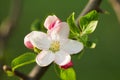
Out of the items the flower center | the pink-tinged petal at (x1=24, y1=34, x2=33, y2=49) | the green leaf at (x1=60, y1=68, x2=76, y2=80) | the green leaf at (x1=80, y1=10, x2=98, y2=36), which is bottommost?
the green leaf at (x1=60, y1=68, x2=76, y2=80)

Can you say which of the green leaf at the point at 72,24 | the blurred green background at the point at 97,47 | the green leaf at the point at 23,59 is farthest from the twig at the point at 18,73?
the blurred green background at the point at 97,47

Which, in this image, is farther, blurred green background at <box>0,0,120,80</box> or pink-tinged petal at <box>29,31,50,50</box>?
blurred green background at <box>0,0,120,80</box>

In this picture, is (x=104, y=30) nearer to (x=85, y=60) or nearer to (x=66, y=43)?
(x=85, y=60)

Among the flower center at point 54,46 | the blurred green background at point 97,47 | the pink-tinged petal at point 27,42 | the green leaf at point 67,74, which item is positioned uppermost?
the pink-tinged petal at point 27,42

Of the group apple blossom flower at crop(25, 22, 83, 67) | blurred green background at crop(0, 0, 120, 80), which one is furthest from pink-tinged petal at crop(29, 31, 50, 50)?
blurred green background at crop(0, 0, 120, 80)

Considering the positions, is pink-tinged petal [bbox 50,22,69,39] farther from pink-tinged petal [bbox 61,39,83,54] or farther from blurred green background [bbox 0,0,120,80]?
blurred green background [bbox 0,0,120,80]

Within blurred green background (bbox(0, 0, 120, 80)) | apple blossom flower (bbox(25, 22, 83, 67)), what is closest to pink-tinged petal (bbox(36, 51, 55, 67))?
apple blossom flower (bbox(25, 22, 83, 67))

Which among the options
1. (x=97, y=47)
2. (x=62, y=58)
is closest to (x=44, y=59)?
(x=62, y=58)

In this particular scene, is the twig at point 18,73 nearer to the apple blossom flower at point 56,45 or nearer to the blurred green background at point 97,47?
the apple blossom flower at point 56,45

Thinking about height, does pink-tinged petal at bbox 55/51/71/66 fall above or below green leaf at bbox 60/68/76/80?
above
